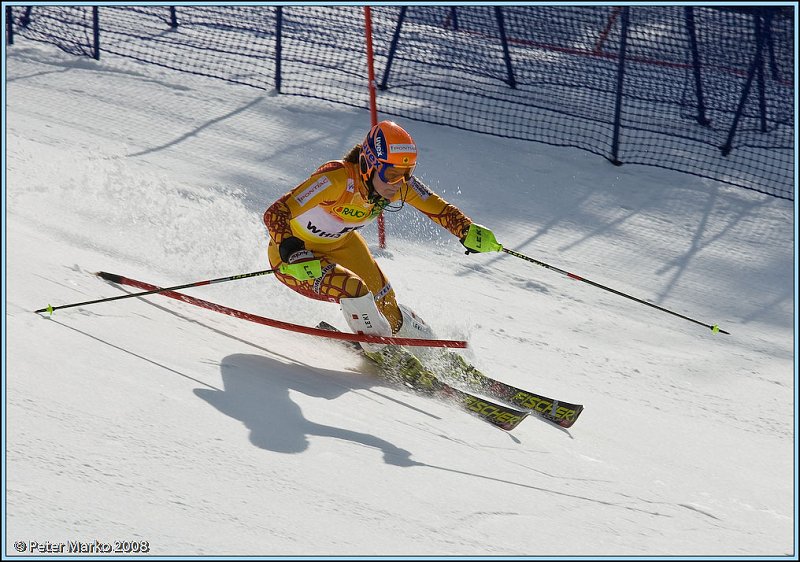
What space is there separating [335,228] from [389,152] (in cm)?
65

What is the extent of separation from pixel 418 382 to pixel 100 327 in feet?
5.96

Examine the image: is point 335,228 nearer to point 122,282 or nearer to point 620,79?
point 122,282

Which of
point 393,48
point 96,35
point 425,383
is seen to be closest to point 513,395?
point 425,383

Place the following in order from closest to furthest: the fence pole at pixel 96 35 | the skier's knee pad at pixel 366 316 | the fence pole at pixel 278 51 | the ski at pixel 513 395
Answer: the skier's knee pad at pixel 366 316 < the ski at pixel 513 395 < the fence pole at pixel 278 51 < the fence pole at pixel 96 35

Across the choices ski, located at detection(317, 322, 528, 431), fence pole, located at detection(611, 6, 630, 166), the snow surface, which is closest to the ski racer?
ski, located at detection(317, 322, 528, 431)

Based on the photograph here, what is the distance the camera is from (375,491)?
3662 mm

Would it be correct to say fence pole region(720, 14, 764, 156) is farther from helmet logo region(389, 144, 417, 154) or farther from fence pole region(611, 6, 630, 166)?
helmet logo region(389, 144, 417, 154)

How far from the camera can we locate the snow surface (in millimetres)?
3424

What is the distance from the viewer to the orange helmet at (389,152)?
4891 mm

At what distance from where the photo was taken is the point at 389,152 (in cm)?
489

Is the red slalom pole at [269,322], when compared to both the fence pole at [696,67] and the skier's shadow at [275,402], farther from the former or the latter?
the fence pole at [696,67]

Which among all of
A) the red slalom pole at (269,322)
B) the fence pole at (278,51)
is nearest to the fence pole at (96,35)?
the fence pole at (278,51)

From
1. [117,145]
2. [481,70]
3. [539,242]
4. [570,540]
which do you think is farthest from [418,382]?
[481,70]

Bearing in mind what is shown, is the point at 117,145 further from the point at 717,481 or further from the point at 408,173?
the point at 717,481
